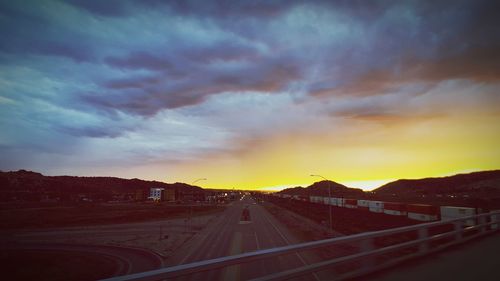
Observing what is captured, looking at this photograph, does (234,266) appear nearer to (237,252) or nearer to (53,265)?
(237,252)

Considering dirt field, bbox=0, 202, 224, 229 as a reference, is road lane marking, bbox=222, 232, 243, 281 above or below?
above

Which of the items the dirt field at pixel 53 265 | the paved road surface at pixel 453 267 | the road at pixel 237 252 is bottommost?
the dirt field at pixel 53 265

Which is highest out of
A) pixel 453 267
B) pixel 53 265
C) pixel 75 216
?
pixel 453 267

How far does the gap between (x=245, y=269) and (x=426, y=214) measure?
49731mm

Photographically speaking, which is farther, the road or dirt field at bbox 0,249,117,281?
dirt field at bbox 0,249,117,281

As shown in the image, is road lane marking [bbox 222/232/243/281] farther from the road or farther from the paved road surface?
the paved road surface

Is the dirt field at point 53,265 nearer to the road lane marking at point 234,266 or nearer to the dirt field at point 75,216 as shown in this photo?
the road lane marking at point 234,266

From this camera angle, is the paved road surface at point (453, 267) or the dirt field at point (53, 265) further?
the dirt field at point (53, 265)

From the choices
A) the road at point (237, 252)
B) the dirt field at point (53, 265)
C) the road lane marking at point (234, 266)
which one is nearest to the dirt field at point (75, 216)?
the road at point (237, 252)

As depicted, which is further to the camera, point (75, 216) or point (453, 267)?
point (75, 216)

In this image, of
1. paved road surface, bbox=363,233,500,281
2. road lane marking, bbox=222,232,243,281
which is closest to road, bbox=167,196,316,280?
A: road lane marking, bbox=222,232,243,281

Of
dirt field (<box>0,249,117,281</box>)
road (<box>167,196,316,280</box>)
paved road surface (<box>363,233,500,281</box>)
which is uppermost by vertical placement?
paved road surface (<box>363,233,500,281</box>)

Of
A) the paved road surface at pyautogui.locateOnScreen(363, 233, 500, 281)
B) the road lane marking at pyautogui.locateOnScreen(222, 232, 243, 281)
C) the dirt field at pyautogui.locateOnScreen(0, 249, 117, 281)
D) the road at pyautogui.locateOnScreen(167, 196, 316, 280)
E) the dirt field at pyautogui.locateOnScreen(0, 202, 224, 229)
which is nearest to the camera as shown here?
the paved road surface at pyautogui.locateOnScreen(363, 233, 500, 281)

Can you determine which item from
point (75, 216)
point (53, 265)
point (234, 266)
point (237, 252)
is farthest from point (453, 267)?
point (75, 216)
